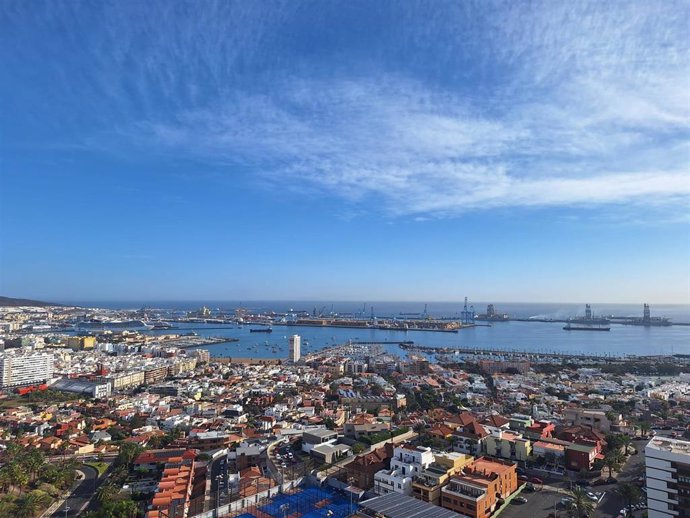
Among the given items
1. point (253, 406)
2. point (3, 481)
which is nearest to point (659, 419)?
point (253, 406)

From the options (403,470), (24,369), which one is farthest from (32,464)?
(24,369)

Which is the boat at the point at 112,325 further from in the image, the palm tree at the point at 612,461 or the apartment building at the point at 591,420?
the palm tree at the point at 612,461

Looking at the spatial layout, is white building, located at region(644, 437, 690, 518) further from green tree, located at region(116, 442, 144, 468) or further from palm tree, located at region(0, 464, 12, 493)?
palm tree, located at region(0, 464, 12, 493)

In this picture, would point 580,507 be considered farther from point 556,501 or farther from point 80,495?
point 80,495

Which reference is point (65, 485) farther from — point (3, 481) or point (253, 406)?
point (253, 406)

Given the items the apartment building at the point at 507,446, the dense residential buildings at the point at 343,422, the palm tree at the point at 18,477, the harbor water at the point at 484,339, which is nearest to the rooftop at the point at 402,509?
the dense residential buildings at the point at 343,422

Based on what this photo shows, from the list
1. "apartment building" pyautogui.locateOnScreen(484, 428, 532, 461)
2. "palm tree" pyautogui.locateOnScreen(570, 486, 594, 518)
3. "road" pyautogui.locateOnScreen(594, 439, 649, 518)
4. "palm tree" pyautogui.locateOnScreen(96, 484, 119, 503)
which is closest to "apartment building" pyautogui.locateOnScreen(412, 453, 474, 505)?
"apartment building" pyautogui.locateOnScreen(484, 428, 532, 461)
